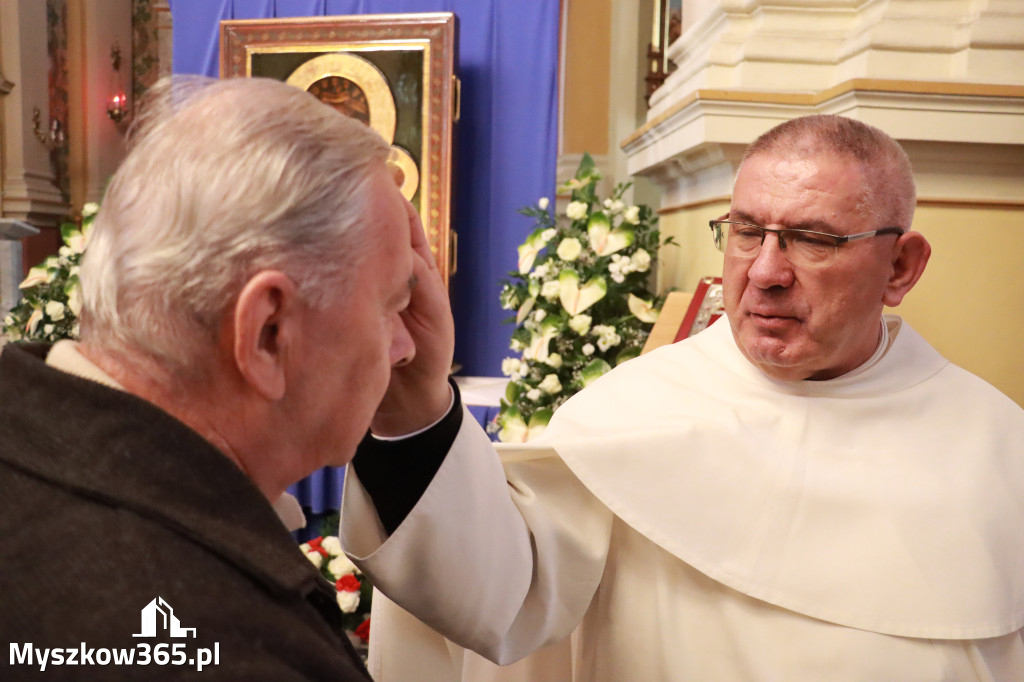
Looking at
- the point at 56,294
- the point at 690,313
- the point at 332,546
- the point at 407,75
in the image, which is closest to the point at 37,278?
the point at 56,294

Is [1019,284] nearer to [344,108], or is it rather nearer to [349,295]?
[349,295]

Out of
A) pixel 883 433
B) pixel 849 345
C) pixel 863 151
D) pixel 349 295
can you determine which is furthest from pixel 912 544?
pixel 349 295

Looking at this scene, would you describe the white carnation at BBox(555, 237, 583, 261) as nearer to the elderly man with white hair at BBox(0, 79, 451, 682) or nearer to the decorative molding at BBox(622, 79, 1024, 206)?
the decorative molding at BBox(622, 79, 1024, 206)

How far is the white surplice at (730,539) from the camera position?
4.90 ft

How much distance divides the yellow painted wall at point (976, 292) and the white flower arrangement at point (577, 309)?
1.18m

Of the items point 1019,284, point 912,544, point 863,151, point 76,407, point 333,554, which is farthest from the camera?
point 333,554

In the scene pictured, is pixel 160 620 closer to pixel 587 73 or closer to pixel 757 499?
pixel 757 499

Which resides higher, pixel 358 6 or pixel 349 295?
pixel 358 6

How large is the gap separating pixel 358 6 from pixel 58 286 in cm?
243

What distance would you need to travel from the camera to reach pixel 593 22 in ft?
18.0

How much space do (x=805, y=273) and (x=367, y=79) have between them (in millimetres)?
3734

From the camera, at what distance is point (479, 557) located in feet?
4.79

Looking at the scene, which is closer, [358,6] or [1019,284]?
[1019,284]

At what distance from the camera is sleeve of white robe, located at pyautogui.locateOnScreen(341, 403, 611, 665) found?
56.1 inches
